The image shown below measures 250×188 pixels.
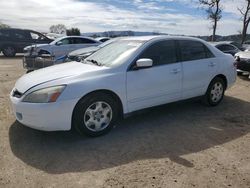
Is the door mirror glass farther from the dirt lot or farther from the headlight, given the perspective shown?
the headlight

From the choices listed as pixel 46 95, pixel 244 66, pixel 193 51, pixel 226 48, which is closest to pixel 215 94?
pixel 193 51

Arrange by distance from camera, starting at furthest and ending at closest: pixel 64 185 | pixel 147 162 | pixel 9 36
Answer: pixel 9 36 → pixel 147 162 → pixel 64 185

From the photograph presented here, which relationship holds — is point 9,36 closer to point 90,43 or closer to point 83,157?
point 90,43

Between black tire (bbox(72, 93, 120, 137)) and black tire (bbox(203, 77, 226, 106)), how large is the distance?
2.47 meters

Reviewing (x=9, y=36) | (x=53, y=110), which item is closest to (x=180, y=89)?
(x=53, y=110)

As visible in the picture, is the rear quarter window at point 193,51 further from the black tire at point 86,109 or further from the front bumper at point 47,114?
the front bumper at point 47,114

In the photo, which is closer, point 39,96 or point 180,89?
point 39,96

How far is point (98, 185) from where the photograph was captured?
3367 mm

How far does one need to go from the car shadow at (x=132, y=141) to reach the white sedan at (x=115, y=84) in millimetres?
310

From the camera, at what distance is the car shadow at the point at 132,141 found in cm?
395

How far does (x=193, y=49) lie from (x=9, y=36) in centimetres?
1631

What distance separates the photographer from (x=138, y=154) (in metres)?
4.14

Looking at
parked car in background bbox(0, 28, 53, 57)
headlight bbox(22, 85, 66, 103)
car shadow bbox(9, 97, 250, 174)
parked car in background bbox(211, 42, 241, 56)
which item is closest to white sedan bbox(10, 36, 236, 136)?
headlight bbox(22, 85, 66, 103)

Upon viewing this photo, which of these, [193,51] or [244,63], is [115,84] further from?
[244,63]
